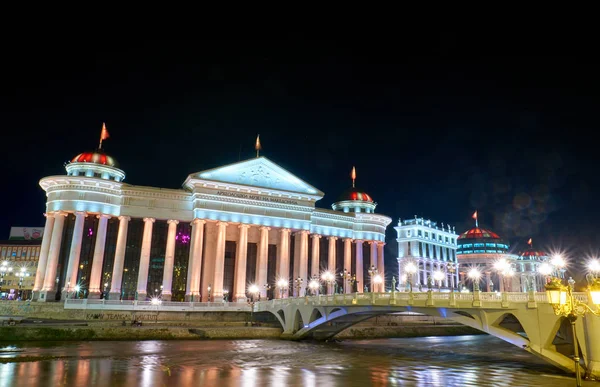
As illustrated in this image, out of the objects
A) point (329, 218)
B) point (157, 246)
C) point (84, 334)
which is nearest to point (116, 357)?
point (84, 334)

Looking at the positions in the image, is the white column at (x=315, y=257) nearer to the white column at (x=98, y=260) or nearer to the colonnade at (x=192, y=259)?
the colonnade at (x=192, y=259)

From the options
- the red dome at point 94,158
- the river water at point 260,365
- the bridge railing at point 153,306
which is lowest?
the river water at point 260,365

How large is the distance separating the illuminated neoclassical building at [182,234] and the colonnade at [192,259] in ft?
0.55

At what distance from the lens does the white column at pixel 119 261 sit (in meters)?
73.3

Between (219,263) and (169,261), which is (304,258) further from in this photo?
(169,261)

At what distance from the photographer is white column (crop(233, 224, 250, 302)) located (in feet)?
258

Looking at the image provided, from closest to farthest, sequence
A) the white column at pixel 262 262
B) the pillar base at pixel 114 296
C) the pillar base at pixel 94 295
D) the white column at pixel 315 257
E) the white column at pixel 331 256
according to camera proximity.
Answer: the pillar base at pixel 94 295
the pillar base at pixel 114 296
the white column at pixel 262 262
the white column at pixel 315 257
the white column at pixel 331 256

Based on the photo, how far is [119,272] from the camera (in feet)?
244

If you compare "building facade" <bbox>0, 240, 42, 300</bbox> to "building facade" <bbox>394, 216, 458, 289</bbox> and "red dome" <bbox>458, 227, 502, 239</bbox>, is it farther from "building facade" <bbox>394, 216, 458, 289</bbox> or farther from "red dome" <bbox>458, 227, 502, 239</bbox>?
"red dome" <bbox>458, 227, 502, 239</bbox>

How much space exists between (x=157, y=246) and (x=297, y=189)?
92.4 feet

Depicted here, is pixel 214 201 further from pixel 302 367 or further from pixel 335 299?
pixel 302 367

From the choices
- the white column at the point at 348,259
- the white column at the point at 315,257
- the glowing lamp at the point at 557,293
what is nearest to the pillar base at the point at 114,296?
the white column at the point at 315,257

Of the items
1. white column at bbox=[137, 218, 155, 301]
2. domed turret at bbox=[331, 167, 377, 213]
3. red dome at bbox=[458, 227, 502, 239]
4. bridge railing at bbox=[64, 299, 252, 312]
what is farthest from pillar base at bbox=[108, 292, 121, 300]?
red dome at bbox=[458, 227, 502, 239]

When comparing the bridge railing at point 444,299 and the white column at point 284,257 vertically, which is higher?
the white column at point 284,257
